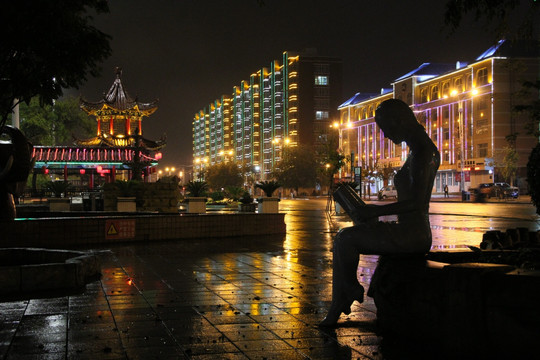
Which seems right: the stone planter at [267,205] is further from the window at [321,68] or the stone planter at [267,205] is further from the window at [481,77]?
the window at [321,68]

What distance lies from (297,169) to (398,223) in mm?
89787

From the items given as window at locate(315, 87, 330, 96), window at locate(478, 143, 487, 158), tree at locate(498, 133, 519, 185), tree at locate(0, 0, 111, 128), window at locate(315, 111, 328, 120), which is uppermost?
window at locate(315, 87, 330, 96)

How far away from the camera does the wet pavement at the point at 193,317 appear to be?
14.7ft

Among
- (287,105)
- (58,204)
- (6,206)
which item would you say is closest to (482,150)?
(287,105)

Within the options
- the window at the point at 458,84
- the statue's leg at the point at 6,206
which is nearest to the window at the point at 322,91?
the window at the point at 458,84

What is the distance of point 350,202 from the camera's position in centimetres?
500

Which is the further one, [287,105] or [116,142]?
[287,105]

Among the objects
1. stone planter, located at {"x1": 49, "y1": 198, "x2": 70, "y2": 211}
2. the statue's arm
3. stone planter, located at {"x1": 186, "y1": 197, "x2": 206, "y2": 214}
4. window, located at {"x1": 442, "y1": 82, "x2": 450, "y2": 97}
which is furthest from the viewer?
window, located at {"x1": 442, "y1": 82, "x2": 450, "y2": 97}

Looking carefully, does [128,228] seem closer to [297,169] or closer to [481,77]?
[481,77]

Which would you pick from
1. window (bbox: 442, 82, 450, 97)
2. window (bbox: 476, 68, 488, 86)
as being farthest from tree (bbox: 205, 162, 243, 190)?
window (bbox: 476, 68, 488, 86)

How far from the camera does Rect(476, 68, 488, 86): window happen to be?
74.7 metres

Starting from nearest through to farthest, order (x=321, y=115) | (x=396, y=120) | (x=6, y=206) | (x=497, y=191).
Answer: (x=396, y=120) → (x=6, y=206) → (x=497, y=191) → (x=321, y=115)

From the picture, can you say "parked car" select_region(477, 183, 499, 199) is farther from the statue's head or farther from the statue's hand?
the statue's hand

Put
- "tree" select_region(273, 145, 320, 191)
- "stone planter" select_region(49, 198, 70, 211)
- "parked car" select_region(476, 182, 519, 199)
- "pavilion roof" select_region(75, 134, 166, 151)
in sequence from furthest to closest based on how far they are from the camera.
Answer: "tree" select_region(273, 145, 320, 191)
"pavilion roof" select_region(75, 134, 166, 151)
"parked car" select_region(476, 182, 519, 199)
"stone planter" select_region(49, 198, 70, 211)
